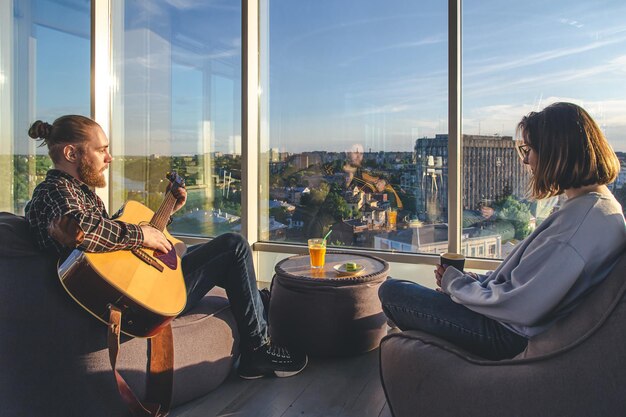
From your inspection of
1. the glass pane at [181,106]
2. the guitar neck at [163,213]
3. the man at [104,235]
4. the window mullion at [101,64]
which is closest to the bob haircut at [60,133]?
the man at [104,235]

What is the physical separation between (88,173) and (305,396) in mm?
1268

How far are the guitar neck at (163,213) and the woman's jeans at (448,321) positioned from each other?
99 centimetres

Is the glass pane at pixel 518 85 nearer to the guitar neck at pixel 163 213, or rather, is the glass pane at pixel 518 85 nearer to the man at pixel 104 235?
the man at pixel 104 235

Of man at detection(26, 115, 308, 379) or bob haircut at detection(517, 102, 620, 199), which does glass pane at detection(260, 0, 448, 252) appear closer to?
man at detection(26, 115, 308, 379)

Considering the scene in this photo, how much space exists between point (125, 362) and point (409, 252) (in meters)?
2.24

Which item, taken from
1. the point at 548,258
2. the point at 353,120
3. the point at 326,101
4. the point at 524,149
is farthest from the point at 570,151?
the point at 326,101

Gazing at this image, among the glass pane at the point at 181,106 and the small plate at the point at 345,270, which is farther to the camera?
the glass pane at the point at 181,106

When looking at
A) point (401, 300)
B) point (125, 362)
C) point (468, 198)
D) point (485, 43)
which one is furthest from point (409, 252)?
point (125, 362)

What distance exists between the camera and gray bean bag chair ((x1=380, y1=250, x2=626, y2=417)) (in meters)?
1.09

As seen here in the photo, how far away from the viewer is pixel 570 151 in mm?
1309

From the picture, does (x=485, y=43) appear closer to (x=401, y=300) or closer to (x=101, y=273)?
(x=401, y=300)

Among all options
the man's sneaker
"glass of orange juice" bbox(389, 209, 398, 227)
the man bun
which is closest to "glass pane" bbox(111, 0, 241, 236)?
"glass of orange juice" bbox(389, 209, 398, 227)

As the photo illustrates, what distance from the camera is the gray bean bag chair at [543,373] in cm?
109

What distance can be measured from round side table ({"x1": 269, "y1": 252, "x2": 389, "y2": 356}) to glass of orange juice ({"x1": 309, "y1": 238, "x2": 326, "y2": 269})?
0.03 metres
